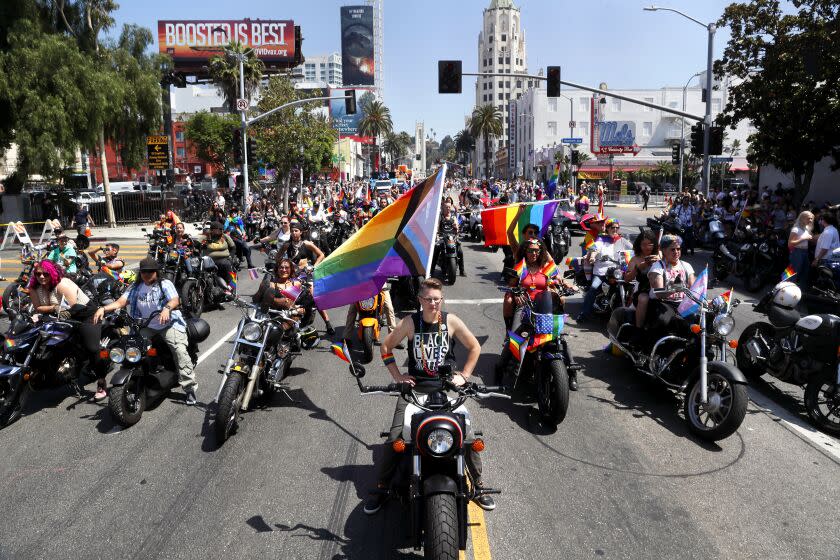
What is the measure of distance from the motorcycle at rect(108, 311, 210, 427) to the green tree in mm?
19241

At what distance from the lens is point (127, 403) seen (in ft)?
20.9

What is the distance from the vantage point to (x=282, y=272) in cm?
806

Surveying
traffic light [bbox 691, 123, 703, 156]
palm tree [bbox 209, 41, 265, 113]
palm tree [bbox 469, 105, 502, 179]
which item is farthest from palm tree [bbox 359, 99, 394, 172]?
traffic light [bbox 691, 123, 703, 156]

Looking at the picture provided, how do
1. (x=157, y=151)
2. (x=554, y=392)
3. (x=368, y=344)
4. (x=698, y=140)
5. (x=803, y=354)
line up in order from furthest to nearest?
1. (x=157, y=151)
2. (x=698, y=140)
3. (x=368, y=344)
4. (x=803, y=354)
5. (x=554, y=392)

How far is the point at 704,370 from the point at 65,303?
7.01 m

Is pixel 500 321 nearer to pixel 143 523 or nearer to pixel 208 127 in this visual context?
pixel 143 523

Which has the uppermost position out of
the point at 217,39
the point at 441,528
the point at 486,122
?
the point at 217,39

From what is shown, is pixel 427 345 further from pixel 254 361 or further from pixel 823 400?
pixel 823 400

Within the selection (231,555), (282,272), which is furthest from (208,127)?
(231,555)

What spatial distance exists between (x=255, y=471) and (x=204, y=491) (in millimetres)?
463

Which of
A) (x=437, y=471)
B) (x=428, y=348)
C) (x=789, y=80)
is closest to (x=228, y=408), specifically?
(x=428, y=348)

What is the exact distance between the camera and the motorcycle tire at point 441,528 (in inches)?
142

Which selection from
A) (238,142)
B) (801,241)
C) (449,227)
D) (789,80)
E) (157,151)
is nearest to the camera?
(801,241)

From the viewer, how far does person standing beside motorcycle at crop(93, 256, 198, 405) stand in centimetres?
694
